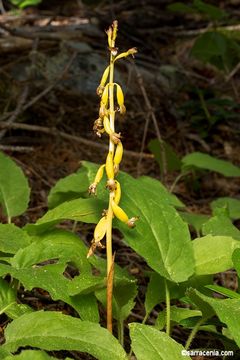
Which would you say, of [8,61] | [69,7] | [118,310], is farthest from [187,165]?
[69,7]

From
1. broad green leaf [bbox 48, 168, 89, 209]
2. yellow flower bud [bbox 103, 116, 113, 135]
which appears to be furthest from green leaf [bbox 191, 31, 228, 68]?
yellow flower bud [bbox 103, 116, 113, 135]

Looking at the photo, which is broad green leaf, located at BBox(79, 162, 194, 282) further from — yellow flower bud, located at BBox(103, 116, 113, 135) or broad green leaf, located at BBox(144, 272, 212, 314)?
yellow flower bud, located at BBox(103, 116, 113, 135)

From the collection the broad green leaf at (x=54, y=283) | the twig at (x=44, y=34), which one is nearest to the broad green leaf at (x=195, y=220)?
the broad green leaf at (x=54, y=283)

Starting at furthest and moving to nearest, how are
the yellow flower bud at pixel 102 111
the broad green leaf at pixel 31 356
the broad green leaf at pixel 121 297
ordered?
the broad green leaf at pixel 121 297, the yellow flower bud at pixel 102 111, the broad green leaf at pixel 31 356

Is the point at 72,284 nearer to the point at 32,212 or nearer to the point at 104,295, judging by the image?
the point at 104,295

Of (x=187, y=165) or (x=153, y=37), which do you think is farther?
(x=153, y=37)

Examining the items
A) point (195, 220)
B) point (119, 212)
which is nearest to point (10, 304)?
point (119, 212)

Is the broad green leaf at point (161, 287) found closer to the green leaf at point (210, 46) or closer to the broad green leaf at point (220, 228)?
the broad green leaf at point (220, 228)

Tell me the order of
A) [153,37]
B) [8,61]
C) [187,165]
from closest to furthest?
[187,165], [8,61], [153,37]
